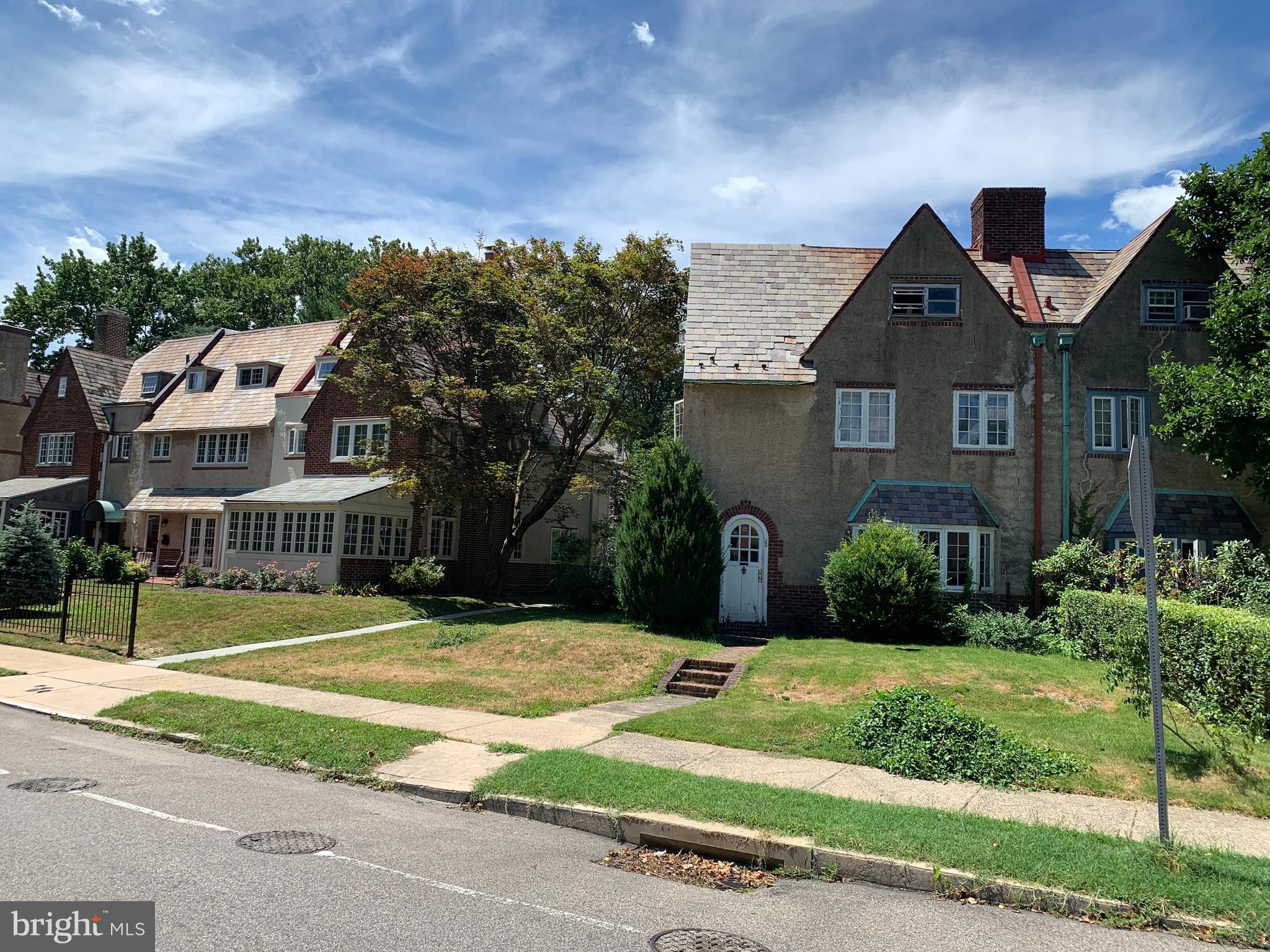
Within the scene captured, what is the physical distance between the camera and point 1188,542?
1972cm

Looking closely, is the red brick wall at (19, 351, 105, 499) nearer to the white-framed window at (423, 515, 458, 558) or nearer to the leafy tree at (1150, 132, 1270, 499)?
the white-framed window at (423, 515, 458, 558)

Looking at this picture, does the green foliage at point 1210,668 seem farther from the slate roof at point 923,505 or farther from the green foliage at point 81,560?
the green foliage at point 81,560

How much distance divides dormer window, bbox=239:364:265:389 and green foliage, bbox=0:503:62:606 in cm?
1489

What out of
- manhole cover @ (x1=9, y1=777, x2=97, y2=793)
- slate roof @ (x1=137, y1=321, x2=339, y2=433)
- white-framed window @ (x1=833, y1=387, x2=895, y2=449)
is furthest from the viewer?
slate roof @ (x1=137, y1=321, x2=339, y2=433)

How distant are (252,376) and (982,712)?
31.6 metres

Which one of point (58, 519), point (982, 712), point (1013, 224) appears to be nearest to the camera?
point (982, 712)

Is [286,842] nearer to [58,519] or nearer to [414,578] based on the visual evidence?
[414,578]

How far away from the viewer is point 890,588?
18297mm

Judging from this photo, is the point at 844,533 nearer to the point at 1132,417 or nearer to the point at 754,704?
the point at 1132,417

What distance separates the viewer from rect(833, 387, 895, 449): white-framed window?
21078 millimetres

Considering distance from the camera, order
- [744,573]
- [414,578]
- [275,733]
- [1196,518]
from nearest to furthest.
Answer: [275,733] < [1196,518] < [744,573] < [414,578]

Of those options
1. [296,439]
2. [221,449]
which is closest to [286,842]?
[296,439]

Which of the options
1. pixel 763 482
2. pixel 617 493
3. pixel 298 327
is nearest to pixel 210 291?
pixel 298 327

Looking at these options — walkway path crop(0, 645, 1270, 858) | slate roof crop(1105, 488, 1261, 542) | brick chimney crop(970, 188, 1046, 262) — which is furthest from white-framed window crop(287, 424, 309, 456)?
slate roof crop(1105, 488, 1261, 542)
